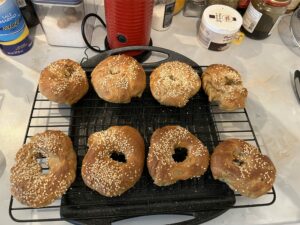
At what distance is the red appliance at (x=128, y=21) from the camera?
864mm

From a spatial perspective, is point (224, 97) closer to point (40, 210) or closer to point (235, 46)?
point (235, 46)

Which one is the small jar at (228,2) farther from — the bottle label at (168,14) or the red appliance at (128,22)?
the red appliance at (128,22)

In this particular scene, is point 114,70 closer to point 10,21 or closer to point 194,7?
point 10,21

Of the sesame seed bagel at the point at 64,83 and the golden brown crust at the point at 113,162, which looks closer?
the golden brown crust at the point at 113,162

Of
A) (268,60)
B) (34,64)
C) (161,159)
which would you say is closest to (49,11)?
(34,64)

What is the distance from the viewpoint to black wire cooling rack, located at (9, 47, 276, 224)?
0.72m

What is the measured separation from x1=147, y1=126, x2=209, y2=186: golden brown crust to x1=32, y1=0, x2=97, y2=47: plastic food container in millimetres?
532

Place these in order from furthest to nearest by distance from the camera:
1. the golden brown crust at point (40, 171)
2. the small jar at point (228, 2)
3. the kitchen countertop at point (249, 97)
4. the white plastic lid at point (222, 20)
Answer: the small jar at point (228, 2), the white plastic lid at point (222, 20), the kitchen countertop at point (249, 97), the golden brown crust at point (40, 171)

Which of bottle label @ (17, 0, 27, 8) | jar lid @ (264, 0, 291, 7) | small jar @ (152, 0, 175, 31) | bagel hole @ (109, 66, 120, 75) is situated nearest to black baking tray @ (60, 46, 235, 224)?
bagel hole @ (109, 66, 120, 75)

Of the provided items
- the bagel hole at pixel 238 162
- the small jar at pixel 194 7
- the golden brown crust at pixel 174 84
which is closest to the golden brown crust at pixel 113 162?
the golden brown crust at pixel 174 84

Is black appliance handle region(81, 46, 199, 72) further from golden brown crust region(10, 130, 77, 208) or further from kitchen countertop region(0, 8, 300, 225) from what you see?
golden brown crust region(10, 130, 77, 208)

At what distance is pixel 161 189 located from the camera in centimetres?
76

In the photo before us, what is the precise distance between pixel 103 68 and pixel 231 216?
60 centimetres

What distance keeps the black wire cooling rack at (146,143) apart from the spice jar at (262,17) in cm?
36
